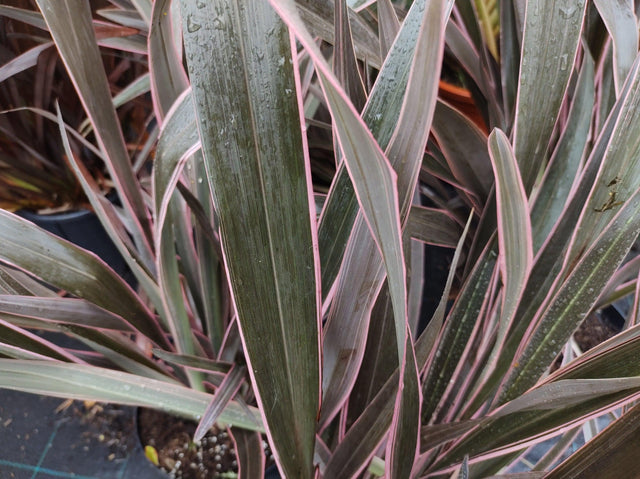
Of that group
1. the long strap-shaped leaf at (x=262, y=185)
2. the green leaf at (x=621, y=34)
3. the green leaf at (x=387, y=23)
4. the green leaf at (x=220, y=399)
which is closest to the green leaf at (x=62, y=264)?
the green leaf at (x=220, y=399)

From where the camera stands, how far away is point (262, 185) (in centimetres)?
29

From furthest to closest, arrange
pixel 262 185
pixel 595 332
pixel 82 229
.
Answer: pixel 82 229 < pixel 595 332 < pixel 262 185

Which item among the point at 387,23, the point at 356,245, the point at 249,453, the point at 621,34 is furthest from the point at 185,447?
the point at 621,34

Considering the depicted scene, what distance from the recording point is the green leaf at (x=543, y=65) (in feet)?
1.38

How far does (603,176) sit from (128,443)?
0.73 meters

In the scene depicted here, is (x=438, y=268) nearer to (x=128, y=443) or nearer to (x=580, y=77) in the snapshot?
(x=580, y=77)

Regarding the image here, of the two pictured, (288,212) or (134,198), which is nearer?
(288,212)

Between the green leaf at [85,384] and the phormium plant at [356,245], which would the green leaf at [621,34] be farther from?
the green leaf at [85,384]

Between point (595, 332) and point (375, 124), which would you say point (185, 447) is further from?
point (595, 332)

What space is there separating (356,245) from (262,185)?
4.6 inches

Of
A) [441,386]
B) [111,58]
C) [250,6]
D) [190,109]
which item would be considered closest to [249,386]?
[441,386]

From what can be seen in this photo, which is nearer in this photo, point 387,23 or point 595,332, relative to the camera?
point 387,23

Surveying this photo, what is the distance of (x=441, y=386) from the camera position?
511 millimetres

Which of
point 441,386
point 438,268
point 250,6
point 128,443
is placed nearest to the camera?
point 250,6
